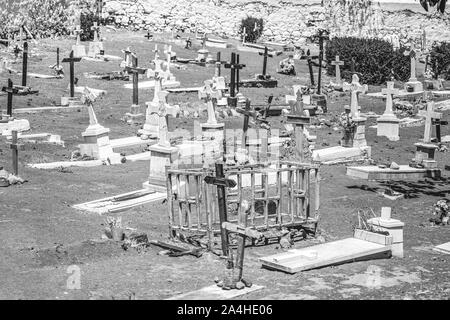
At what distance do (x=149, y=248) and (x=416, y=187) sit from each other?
7.26 metres

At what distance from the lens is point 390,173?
58.3 feet

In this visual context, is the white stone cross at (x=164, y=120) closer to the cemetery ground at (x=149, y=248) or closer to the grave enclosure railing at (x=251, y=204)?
the cemetery ground at (x=149, y=248)

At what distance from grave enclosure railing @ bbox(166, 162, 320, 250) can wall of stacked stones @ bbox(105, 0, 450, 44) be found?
92.3 feet

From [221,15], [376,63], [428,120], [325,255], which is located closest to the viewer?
[325,255]

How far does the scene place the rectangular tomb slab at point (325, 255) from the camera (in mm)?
11031

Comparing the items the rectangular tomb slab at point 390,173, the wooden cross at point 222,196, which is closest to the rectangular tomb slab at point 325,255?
the wooden cross at point 222,196

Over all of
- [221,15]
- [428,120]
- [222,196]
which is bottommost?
[222,196]

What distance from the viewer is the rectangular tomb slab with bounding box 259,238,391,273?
11031mm

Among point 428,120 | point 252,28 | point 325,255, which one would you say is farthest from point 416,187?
point 252,28

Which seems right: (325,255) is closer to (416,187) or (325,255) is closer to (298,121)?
(298,121)

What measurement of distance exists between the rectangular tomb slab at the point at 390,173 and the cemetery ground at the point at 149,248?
26cm
